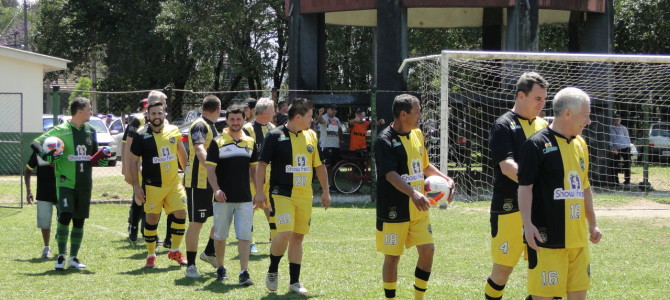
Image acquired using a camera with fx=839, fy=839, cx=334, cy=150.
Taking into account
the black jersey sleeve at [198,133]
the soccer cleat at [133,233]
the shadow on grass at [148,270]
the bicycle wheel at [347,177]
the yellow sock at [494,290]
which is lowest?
the shadow on grass at [148,270]

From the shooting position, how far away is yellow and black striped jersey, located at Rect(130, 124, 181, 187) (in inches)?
381

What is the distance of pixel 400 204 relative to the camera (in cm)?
A: 707

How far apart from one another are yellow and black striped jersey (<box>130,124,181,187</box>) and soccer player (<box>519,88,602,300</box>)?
5203 mm

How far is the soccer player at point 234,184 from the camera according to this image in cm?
858

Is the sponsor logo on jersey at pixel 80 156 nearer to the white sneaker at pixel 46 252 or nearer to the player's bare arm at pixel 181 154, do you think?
the player's bare arm at pixel 181 154

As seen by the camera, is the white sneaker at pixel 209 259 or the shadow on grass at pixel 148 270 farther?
the white sneaker at pixel 209 259

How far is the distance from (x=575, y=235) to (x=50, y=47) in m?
40.2

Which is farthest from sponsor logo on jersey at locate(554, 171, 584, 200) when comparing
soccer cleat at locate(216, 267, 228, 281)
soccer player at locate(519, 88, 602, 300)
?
soccer cleat at locate(216, 267, 228, 281)

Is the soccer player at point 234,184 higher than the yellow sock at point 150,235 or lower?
higher

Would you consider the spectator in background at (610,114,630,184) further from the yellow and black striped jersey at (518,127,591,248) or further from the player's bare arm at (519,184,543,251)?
the player's bare arm at (519,184,543,251)

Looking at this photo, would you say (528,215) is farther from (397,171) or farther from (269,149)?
(269,149)

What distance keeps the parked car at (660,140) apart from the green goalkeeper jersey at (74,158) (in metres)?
17.2

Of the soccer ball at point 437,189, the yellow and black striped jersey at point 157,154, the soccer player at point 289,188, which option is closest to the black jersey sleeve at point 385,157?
the soccer ball at point 437,189

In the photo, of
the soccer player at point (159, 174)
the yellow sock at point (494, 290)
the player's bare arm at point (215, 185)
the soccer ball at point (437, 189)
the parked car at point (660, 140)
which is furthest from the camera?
the parked car at point (660, 140)
